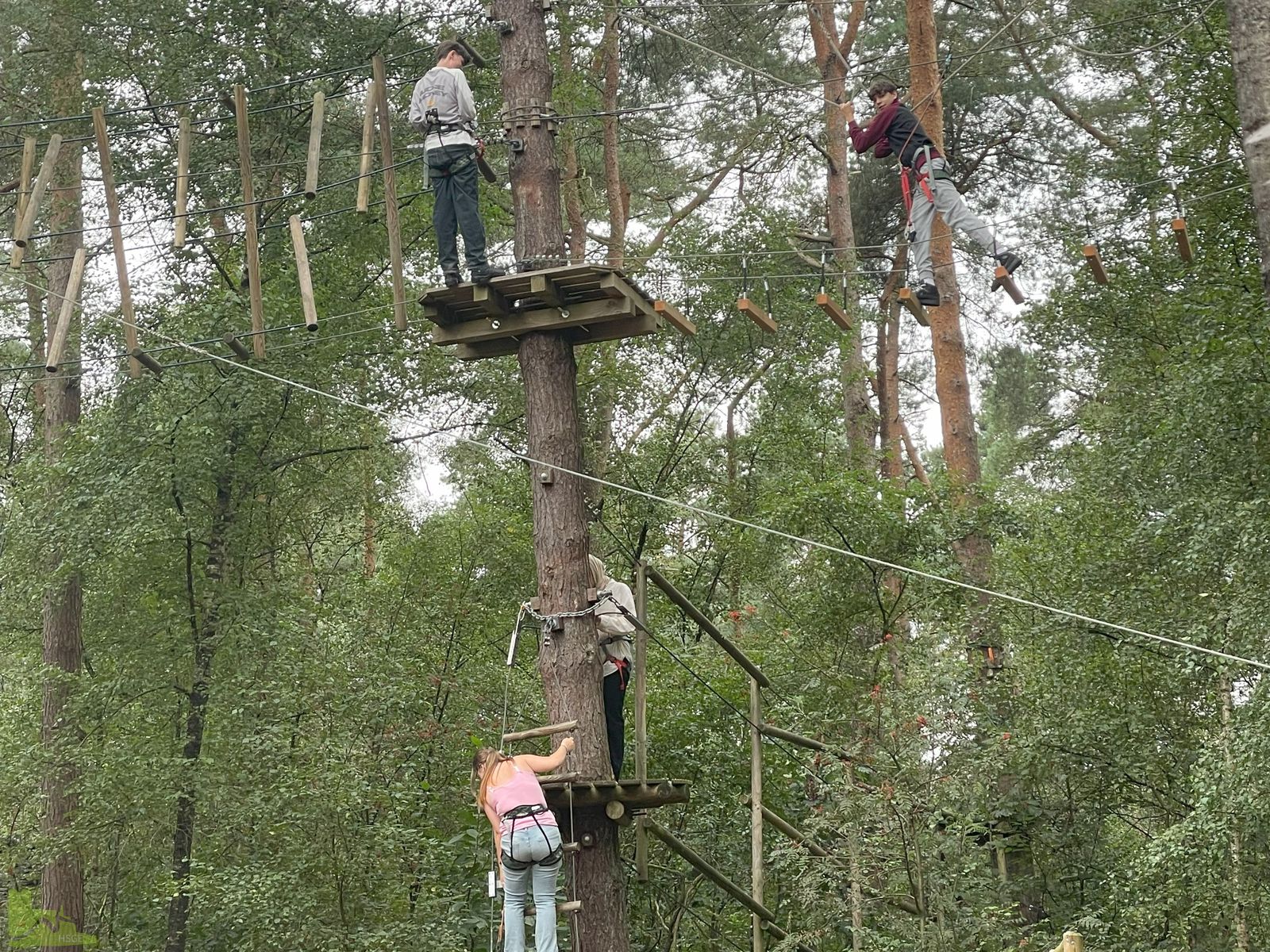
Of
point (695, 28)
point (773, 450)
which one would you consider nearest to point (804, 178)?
point (695, 28)

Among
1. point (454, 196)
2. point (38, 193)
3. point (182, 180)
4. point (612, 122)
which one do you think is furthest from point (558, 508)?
point (612, 122)

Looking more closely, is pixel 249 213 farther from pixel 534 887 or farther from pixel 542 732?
pixel 534 887

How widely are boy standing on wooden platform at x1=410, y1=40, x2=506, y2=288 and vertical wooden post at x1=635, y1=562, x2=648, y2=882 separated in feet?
6.98

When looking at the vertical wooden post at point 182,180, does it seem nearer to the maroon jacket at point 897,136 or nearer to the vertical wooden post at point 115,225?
the vertical wooden post at point 115,225

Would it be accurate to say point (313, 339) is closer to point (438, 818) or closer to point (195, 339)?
point (195, 339)

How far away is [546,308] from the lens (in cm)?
789

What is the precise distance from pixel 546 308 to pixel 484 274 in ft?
1.49

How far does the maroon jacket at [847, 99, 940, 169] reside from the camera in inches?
326

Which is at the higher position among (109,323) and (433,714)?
(109,323)

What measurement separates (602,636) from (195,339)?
477 cm

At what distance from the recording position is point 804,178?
18.7m

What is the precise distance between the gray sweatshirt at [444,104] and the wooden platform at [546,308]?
955 millimetres

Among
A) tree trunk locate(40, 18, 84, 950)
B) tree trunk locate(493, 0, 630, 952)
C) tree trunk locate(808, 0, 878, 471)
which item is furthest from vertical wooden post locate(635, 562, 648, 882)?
tree trunk locate(808, 0, 878, 471)

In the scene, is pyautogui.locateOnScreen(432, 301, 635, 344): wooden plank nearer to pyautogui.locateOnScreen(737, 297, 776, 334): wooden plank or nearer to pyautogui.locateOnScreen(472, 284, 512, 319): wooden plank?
pyautogui.locateOnScreen(472, 284, 512, 319): wooden plank
